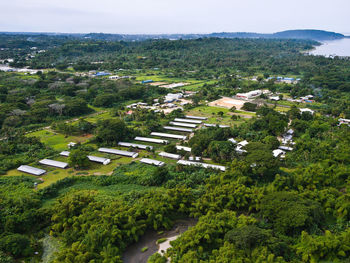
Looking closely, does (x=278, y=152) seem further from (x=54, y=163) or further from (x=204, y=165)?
(x=54, y=163)

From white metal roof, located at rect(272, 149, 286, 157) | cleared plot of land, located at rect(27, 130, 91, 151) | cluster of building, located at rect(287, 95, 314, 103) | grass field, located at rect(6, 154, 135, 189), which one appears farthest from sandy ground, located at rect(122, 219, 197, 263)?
cluster of building, located at rect(287, 95, 314, 103)

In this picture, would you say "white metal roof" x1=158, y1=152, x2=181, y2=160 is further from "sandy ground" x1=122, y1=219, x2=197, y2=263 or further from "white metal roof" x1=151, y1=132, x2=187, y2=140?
"sandy ground" x1=122, y1=219, x2=197, y2=263

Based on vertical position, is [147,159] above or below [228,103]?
below

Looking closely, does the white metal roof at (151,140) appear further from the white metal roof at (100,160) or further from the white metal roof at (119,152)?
the white metal roof at (100,160)

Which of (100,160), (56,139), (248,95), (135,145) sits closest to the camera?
(100,160)

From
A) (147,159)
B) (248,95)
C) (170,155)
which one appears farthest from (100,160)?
(248,95)

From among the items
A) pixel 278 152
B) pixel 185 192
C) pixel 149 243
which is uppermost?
pixel 278 152

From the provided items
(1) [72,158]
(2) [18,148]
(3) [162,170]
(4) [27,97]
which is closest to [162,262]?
(3) [162,170]

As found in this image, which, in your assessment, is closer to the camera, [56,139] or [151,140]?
[151,140]

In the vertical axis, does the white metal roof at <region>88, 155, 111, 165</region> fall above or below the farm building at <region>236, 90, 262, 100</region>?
below
